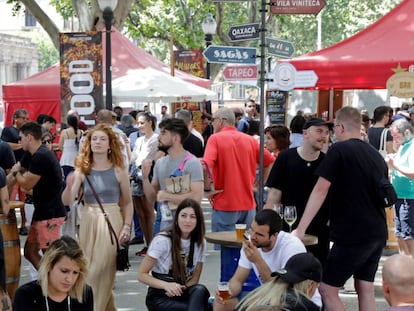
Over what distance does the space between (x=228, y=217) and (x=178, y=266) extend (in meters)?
2.77

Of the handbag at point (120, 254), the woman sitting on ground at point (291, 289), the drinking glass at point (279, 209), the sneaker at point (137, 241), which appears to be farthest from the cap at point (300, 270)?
the sneaker at point (137, 241)

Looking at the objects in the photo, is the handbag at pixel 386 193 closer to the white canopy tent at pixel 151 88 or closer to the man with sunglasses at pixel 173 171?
the man with sunglasses at pixel 173 171

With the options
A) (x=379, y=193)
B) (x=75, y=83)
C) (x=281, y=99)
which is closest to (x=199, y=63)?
(x=281, y=99)

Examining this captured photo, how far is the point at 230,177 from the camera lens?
9.74 metres

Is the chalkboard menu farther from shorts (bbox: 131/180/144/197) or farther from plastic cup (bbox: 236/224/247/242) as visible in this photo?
plastic cup (bbox: 236/224/247/242)

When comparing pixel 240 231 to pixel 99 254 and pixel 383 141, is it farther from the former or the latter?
pixel 383 141

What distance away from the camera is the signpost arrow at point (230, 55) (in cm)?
977

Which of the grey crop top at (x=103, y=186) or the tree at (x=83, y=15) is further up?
the tree at (x=83, y=15)

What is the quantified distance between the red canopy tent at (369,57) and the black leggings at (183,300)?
532 cm

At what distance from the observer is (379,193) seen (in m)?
7.06

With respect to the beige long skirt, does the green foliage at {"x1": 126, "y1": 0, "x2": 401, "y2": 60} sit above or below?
above

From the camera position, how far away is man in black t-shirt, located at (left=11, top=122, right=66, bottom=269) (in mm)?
8734

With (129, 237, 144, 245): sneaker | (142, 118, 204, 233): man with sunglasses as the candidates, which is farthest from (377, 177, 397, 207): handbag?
(129, 237, 144, 245): sneaker

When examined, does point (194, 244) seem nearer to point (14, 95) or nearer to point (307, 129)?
point (307, 129)
